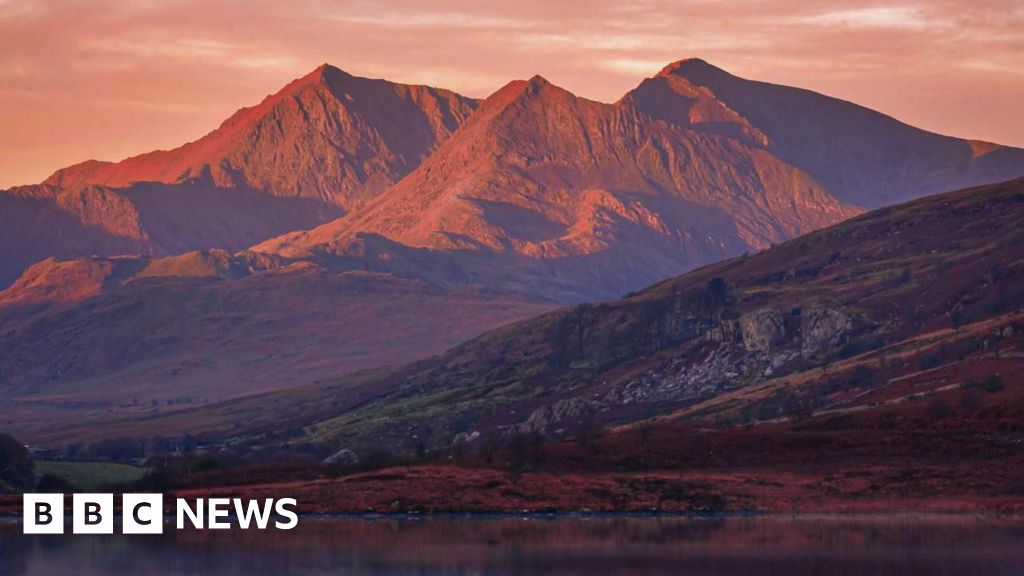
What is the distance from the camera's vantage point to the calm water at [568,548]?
10175cm

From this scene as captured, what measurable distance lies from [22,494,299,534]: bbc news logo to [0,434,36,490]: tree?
67.3ft

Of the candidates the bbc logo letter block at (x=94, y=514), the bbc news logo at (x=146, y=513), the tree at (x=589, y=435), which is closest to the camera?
the bbc logo letter block at (x=94, y=514)

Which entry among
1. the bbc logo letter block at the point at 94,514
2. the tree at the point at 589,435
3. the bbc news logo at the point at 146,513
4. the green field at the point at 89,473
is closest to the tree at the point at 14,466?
the green field at the point at 89,473

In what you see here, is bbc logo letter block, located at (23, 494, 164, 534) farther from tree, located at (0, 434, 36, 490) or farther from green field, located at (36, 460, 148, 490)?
tree, located at (0, 434, 36, 490)

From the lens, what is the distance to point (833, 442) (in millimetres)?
162000

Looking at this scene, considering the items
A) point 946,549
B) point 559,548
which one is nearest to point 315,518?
point 559,548

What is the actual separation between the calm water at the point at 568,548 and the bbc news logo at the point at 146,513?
5156 millimetres

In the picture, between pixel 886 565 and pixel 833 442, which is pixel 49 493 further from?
pixel 886 565

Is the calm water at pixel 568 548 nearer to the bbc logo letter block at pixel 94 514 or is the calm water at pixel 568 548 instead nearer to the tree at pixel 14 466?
the bbc logo letter block at pixel 94 514

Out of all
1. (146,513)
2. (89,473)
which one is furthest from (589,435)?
(89,473)

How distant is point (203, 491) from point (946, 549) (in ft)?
236

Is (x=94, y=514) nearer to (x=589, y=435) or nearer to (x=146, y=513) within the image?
(x=146, y=513)

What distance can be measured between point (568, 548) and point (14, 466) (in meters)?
82.1

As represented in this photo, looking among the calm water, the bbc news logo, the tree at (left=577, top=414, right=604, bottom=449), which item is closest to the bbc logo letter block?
the bbc news logo
